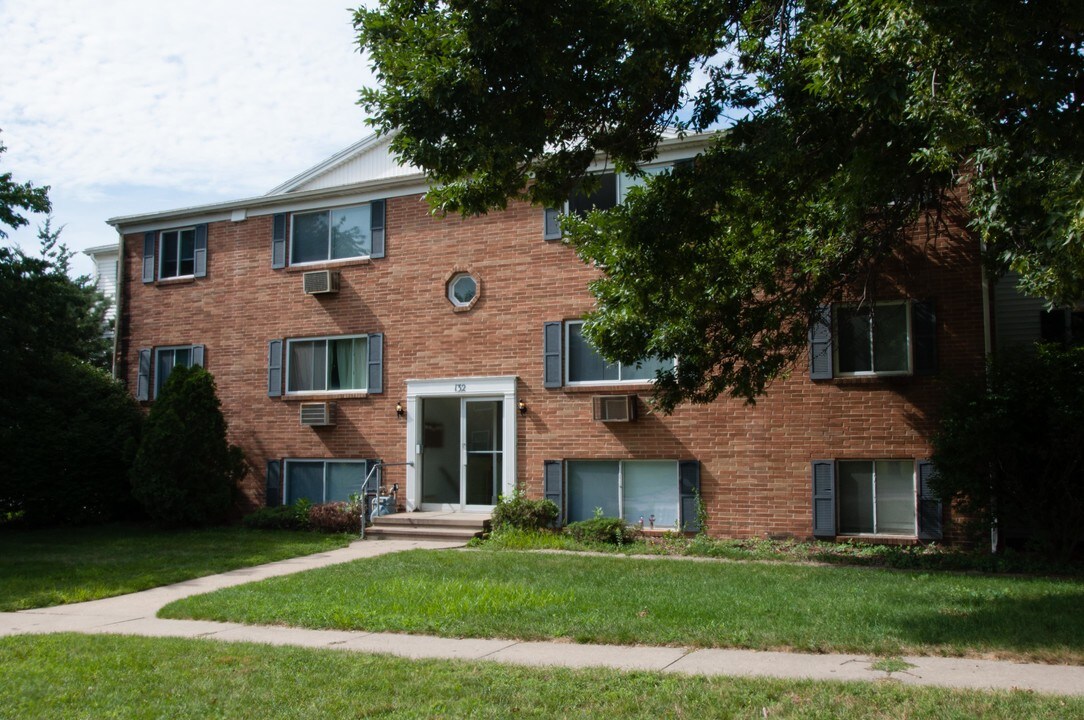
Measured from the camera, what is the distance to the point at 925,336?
44.5 feet

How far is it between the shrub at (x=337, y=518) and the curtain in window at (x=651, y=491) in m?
4.77

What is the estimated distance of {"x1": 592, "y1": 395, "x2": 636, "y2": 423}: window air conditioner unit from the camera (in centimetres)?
1519

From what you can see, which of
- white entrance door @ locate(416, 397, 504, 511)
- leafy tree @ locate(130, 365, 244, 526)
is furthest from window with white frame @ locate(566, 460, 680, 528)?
leafy tree @ locate(130, 365, 244, 526)

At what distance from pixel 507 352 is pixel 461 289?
61.5 inches

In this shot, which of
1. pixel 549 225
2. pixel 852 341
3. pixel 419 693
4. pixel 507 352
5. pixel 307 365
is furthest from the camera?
pixel 307 365

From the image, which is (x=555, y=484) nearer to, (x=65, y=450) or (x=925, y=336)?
(x=925, y=336)

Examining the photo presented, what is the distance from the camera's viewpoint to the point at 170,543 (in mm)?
15469

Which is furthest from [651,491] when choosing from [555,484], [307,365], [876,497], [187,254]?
[187,254]

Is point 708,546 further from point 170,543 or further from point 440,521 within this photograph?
point 170,543

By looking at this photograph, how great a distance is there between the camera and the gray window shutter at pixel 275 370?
18516 mm

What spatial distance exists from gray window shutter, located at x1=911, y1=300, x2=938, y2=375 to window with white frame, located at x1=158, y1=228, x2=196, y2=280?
14220 mm

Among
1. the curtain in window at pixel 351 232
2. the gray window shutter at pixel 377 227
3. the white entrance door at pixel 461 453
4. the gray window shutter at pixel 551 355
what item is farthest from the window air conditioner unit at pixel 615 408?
the curtain in window at pixel 351 232

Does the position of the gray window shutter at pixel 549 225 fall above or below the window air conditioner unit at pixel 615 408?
above

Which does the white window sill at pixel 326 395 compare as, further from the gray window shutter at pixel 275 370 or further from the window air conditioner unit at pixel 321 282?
the window air conditioner unit at pixel 321 282
